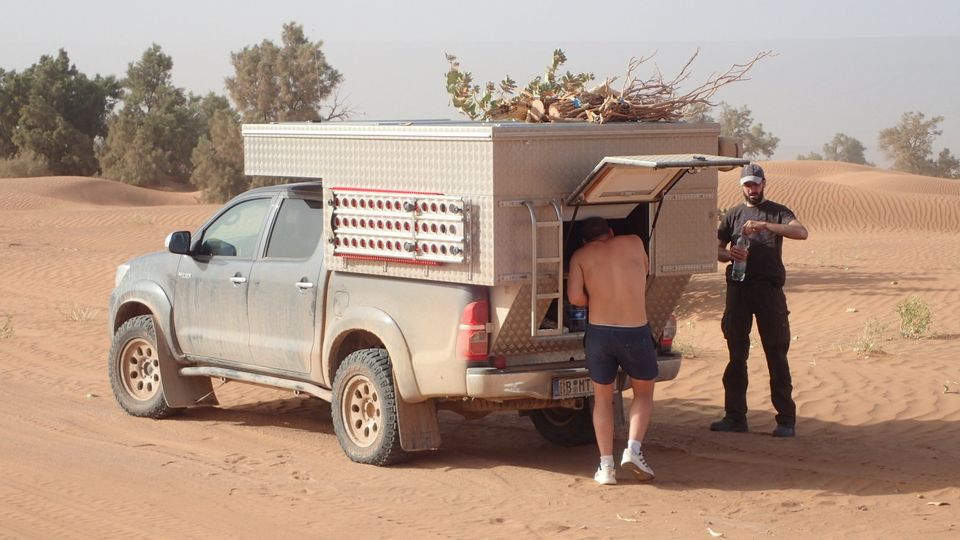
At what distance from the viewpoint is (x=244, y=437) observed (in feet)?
31.4

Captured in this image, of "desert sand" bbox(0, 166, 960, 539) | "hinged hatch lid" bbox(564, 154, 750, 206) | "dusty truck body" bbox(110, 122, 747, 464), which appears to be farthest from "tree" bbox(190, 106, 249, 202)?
"hinged hatch lid" bbox(564, 154, 750, 206)

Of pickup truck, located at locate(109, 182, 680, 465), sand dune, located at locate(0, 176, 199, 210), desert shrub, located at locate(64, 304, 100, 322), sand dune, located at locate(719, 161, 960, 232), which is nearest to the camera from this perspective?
pickup truck, located at locate(109, 182, 680, 465)

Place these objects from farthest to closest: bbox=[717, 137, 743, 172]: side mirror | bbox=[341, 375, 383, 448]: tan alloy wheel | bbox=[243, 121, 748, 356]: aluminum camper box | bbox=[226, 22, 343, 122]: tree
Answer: bbox=[226, 22, 343, 122]: tree, bbox=[717, 137, 743, 172]: side mirror, bbox=[341, 375, 383, 448]: tan alloy wheel, bbox=[243, 121, 748, 356]: aluminum camper box

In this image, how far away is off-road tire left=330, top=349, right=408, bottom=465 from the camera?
832 centimetres

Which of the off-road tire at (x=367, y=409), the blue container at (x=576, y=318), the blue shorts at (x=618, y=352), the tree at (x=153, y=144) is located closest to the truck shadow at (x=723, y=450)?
the off-road tire at (x=367, y=409)

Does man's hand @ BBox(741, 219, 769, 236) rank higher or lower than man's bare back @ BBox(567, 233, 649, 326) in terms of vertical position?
higher

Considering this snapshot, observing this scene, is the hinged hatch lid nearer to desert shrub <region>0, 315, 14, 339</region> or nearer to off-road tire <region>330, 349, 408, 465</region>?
off-road tire <region>330, 349, 408, 465</region>

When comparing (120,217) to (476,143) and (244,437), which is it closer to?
(244,437)

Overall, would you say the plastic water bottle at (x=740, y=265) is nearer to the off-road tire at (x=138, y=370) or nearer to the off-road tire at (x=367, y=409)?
the off-road tire at (x=367, y=409)

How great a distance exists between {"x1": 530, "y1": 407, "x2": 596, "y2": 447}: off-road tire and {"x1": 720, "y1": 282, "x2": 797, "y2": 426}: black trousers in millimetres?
1207

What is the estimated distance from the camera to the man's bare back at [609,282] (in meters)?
7.84

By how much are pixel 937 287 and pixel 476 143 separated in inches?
554

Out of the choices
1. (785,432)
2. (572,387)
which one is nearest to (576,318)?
Result: (572,387)

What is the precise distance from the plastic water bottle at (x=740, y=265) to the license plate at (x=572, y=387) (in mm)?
1840
